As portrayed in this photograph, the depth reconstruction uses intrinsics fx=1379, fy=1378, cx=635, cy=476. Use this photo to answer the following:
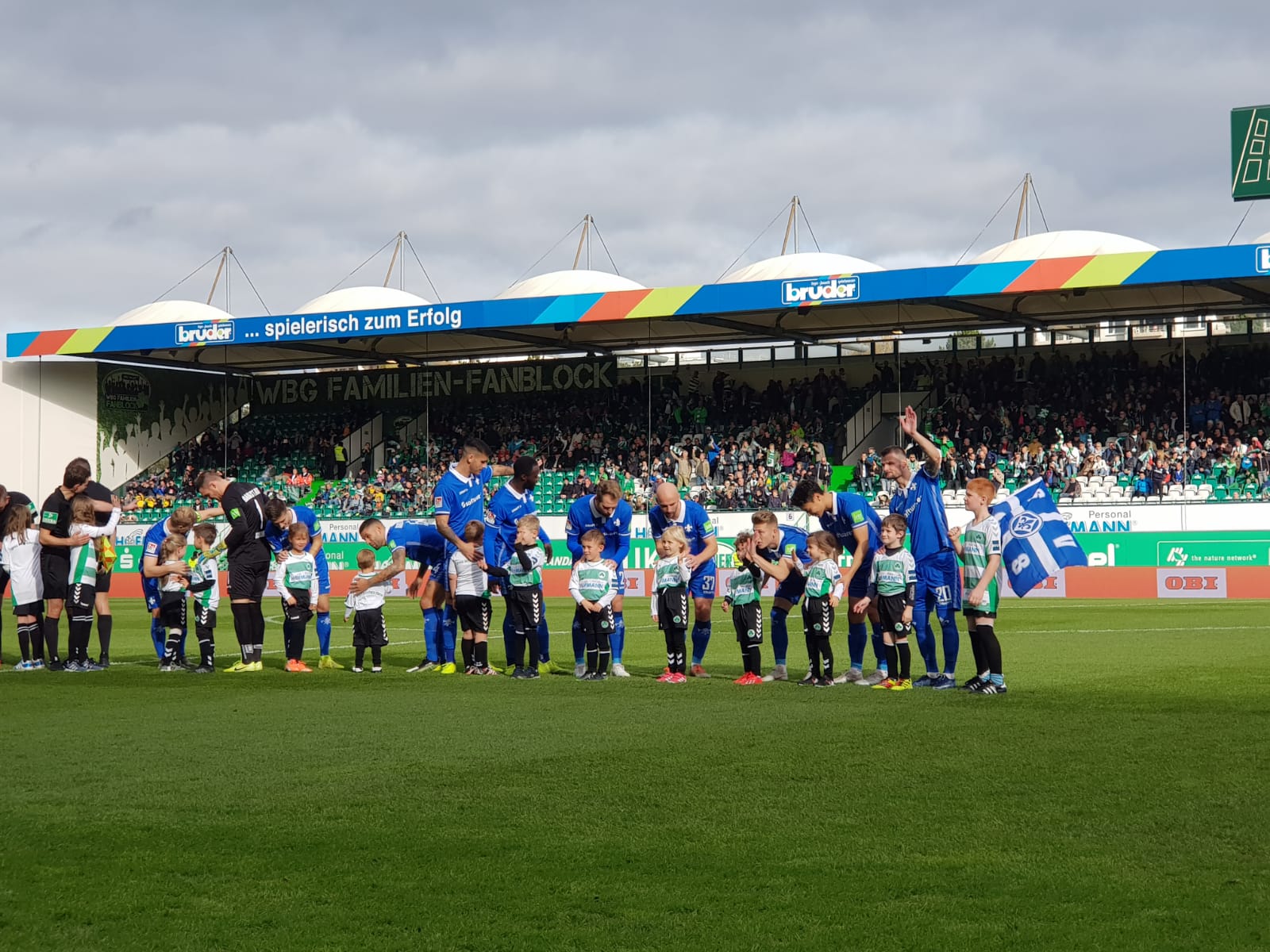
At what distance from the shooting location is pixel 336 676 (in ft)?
41.7

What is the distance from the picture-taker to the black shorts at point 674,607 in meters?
11.9

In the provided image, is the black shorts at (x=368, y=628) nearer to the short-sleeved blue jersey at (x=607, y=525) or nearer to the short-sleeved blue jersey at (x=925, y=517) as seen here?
the short-sleeved blue jersey at (x=607, y=525)

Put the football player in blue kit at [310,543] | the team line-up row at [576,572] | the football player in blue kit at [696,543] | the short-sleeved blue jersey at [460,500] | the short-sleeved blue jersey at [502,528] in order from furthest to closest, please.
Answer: the football player in blue kit at [310,543] < the short-sleeved blue jersey at [460,500] < the short-sleeved blue jersey at [502,528] < the football player in blue kit at [696,543] < the team line-up row at [576,572]

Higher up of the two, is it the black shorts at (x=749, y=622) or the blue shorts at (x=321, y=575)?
the blue shorts at (x=321, y=575)

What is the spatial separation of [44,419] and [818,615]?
37.4m

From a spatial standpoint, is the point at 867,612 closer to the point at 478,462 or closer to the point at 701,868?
the point at 478,462

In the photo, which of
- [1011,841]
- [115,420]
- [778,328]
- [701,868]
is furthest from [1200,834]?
[115,420]

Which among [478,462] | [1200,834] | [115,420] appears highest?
[115,420]

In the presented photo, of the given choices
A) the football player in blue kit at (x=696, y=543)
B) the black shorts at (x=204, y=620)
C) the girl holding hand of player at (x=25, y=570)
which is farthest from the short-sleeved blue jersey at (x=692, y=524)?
the girl holding hand of player at (x=25, y=570)

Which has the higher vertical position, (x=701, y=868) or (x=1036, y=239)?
(x=1036, y=239)

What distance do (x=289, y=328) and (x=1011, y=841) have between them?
1401 inches

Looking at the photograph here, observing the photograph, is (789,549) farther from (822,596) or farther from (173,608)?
(173,608)

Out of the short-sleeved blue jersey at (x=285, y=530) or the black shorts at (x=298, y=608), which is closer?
the short-sleeved blue jersey at (x=285, y=530)

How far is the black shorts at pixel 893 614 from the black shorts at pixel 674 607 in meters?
1.70
